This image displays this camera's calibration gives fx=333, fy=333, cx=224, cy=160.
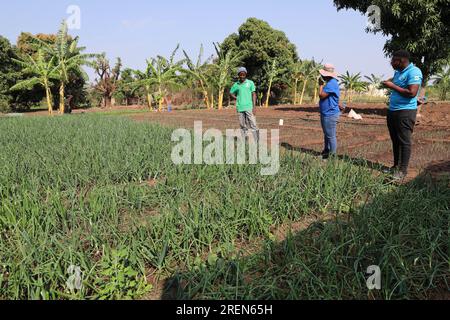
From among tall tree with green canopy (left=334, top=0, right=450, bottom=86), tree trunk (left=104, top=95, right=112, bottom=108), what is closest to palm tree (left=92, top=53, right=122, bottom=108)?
tree trunk (left=104, top=95, right=112, bottom=108)

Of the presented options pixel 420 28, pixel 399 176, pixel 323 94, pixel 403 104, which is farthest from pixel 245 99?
pixel 420 28

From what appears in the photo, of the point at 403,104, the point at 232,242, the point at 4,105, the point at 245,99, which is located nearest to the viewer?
the point at 232,242

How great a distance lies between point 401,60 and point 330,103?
1.13 metres

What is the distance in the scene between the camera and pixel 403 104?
349 cm

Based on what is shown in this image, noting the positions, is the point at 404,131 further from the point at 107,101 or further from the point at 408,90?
the point at 107,101

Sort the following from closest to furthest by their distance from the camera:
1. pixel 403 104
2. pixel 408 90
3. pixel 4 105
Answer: pixel 408 90
pixel 403 104
pixel 4 105

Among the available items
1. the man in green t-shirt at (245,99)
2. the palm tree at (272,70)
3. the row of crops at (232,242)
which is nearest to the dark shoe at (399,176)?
the row of crops at (232,242)

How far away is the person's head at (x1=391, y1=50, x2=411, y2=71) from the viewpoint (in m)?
3.36

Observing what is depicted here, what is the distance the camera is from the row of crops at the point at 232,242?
1693mm

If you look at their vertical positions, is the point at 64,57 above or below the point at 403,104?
above

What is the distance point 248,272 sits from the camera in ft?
6.17

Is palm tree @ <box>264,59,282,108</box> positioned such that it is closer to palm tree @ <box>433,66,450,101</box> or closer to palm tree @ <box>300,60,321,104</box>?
palm tree @ <box>300,60,321,104</box>

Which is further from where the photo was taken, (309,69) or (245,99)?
(309,69)
